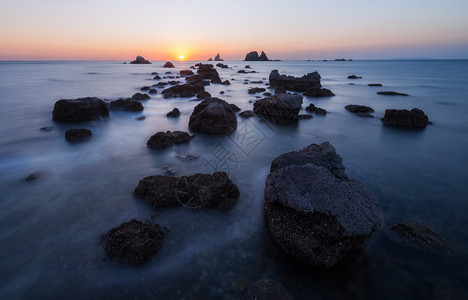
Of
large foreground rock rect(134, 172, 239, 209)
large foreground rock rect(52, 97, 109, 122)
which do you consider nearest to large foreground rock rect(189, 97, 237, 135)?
large foreground rock rect(134, 172, 239, 209)

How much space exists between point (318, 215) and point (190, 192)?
9.73 ft

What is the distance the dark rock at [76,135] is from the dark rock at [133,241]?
24.0 feet

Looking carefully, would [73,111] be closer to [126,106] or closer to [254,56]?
[126,106]

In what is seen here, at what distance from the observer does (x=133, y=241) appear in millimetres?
4043

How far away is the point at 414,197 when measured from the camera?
590cm

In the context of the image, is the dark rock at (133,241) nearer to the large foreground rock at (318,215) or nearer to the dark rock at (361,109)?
the large foreground rock at (318,215)

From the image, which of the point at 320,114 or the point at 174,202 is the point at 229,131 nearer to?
the point at 174,202

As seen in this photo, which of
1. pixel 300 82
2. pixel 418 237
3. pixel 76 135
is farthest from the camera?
pixel 300 82

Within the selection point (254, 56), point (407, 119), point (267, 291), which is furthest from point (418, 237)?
point (254, 56)

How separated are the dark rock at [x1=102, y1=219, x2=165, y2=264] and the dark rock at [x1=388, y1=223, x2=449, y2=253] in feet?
15.1

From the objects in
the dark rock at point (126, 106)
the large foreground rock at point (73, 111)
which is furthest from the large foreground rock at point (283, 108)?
the large foreground rock at point (73, 111)

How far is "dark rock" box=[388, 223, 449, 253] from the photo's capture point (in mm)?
4229

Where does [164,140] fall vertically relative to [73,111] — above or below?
below

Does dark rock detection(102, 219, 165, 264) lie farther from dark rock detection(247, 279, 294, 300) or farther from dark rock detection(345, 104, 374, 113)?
dark rock detection(345, 104, 374, 113)
